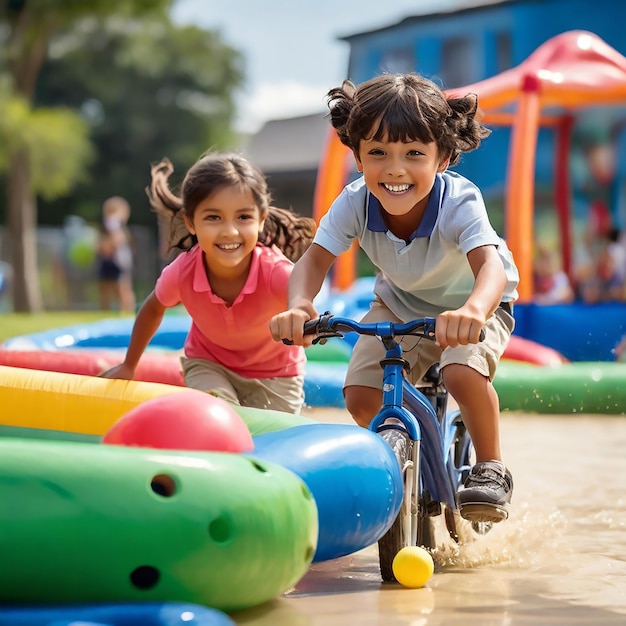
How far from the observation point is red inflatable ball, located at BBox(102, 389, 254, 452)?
9.93ft

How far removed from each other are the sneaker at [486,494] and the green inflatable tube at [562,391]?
4.44 meters

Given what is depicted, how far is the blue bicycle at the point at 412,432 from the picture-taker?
321 centimetres

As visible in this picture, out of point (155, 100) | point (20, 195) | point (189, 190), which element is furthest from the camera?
point (155, 100)

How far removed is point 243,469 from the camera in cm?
277

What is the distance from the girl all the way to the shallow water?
877 mm

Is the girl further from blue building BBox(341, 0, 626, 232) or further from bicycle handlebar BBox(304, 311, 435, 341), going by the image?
blue building BBox(341, 0, 626, 232)

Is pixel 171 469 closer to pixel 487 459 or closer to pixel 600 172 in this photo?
pixel 487 459

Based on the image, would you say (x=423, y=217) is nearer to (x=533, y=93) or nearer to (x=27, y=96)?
(x=533, y=93)

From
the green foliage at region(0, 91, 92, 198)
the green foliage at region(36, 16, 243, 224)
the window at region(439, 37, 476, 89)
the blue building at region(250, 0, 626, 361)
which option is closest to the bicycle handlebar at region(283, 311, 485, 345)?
the blue building at region(250, 0, 626, 361)

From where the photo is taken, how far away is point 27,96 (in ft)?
68.0

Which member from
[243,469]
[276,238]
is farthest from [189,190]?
[243,469]

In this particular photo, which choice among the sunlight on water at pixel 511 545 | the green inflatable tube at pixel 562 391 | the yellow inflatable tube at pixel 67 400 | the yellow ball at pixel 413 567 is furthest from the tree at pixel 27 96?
the yellow ball at pixel 413 567

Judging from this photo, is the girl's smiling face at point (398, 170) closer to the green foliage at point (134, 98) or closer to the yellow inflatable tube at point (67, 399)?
the yellow inflatable tube at point (67, 399)

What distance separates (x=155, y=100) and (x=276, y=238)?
101 ft
